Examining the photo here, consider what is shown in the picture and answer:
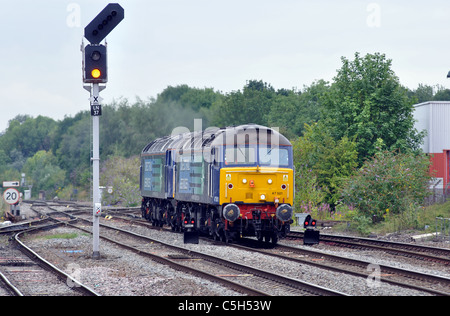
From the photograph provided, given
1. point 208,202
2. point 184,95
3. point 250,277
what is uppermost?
point 184,95

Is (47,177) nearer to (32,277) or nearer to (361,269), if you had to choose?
(32,277)

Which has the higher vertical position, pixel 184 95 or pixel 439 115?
pixel 184 95

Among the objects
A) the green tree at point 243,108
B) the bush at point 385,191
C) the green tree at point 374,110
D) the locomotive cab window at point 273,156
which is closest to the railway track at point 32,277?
the locomotive cab window at point 273,156

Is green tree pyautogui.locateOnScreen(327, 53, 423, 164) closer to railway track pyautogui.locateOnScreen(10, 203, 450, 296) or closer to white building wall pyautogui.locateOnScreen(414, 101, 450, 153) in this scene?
white building wall pyautogui.locateOnScreen(414, 101, 450, 153)

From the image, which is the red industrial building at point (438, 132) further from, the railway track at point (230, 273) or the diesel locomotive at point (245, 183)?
the railway track at point (230, 273)

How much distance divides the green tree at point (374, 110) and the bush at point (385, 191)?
44.0 ft

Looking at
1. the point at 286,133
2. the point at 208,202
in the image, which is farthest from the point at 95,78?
the point at 286,133

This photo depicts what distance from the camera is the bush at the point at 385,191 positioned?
25.0 meters

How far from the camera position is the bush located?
2503 centimetres

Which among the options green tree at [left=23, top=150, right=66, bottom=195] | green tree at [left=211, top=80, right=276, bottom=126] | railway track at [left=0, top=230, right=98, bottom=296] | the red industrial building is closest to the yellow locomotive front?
railway track at [left=0, top=230, right=98, bottom=296]

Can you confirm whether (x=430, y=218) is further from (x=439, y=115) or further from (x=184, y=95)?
(x=184, y=95)

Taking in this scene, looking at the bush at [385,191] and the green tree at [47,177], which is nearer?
the bush at [385,191]

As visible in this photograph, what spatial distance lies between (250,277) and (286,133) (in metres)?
42.5
